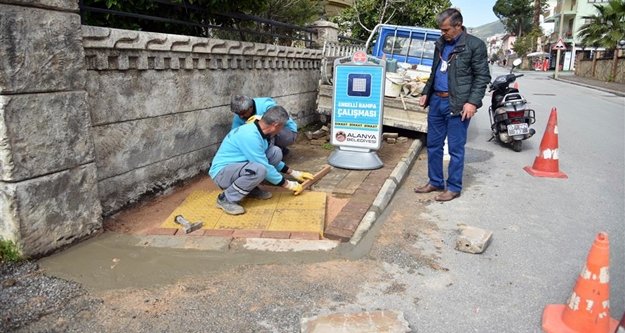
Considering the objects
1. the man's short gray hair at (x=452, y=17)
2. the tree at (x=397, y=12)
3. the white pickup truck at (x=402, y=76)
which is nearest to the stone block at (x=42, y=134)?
the man's short gray hair at (x=452, y=17)

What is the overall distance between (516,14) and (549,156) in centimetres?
6738

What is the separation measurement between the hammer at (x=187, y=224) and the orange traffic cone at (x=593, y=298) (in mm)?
2759

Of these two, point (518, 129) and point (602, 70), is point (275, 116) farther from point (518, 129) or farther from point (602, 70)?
point (602, 70)

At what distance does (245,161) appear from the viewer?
4.39 m

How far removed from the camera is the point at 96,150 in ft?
12.6

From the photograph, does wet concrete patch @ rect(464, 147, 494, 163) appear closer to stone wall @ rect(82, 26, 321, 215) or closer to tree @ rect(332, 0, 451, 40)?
stone wall @ rect(82, 26, 321, 215)

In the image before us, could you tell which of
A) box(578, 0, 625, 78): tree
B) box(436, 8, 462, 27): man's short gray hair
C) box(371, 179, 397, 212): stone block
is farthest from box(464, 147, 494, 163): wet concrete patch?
box(578, 0, 625, 78): tree

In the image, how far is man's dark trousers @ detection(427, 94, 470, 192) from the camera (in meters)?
4.86

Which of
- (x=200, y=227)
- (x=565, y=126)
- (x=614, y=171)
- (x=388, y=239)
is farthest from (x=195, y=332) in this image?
(x=565, y=126)

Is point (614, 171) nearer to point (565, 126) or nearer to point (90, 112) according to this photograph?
point (565, 126)

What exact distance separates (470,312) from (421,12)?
15822mm

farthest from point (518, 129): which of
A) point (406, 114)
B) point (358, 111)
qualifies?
point (358, 111)

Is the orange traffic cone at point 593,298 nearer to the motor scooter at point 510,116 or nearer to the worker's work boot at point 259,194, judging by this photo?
the worker's work boot at point 259,194

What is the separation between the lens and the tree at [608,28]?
27.2 meters
